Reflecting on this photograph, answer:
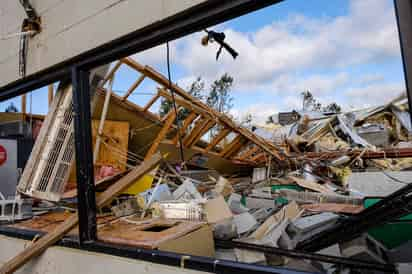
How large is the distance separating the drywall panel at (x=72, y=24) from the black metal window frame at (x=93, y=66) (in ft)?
0.12

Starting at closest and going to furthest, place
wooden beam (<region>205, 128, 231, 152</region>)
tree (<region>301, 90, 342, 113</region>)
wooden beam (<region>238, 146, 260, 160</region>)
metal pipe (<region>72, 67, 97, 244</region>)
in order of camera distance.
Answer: metal pipe (<region>72, 67, 97, 244</region>) → wooden beam (<region>205, 128, 231, 152</region>) → wooden beam (<region>238, 146, 260, 160</region>) → tree (<region>301, 90, 342, 113</region>)

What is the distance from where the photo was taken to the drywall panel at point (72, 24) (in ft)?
5.11

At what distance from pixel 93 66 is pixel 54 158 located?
0.71 m

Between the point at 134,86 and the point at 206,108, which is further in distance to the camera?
the point at 206,108

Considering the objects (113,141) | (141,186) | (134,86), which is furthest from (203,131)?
(141,186)

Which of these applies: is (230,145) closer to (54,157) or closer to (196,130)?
(196,130)

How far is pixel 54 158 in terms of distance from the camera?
7.04ft

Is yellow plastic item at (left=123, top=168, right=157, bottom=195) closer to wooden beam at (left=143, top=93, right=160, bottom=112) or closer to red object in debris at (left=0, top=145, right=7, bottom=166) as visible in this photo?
red object in debris at (left=0, top=145, right=7, bottom=166)

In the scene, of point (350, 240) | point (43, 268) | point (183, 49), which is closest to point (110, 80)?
point (183, 49)

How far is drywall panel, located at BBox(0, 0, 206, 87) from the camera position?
156cm

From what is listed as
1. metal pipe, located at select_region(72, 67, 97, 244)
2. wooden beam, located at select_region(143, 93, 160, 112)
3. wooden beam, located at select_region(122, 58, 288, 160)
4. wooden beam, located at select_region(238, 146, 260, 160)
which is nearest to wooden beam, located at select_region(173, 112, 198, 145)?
wooden beam, located at select_region(122, 58, 288, 160)

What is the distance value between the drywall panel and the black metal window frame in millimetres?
36

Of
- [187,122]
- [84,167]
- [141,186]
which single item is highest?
[187,122]

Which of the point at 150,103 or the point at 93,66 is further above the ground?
the point at 150,103
